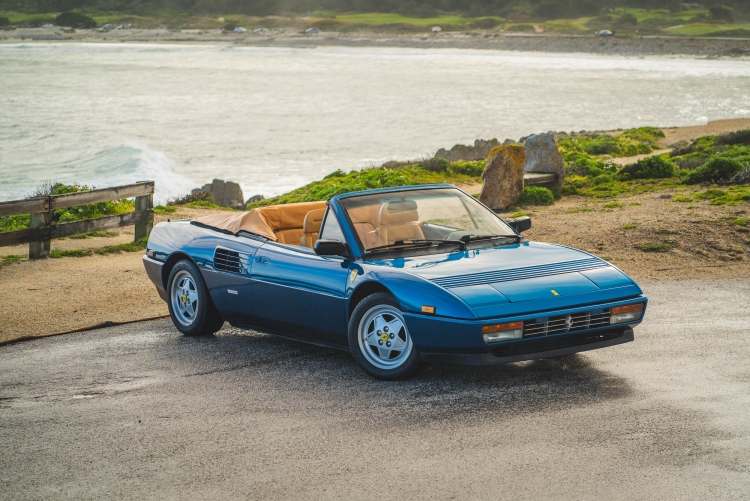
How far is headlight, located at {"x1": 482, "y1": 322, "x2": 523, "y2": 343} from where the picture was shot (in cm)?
632

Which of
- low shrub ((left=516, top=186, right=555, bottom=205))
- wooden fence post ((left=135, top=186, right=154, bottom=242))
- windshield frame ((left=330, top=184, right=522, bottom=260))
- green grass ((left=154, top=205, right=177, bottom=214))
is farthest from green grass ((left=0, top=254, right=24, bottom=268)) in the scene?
low shrub ((left=516, top=186, right=555, bottom=205))

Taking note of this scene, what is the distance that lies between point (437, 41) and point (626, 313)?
504 feet

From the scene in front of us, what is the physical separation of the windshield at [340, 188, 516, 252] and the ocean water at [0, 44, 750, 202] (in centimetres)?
2551

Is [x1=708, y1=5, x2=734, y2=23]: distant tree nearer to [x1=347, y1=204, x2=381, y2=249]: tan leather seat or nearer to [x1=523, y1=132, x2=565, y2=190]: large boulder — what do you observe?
[x1=523, y1=132, x2=565, y2=190]: large boulder

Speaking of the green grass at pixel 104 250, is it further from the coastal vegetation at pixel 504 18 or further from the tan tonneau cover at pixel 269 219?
the coastal vegetation at pixel 504 18

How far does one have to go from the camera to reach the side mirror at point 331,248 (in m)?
7.27

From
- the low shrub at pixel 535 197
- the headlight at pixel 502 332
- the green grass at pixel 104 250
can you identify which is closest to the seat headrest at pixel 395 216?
the headlight at pixel 502 332

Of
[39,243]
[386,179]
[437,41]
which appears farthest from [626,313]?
Result: [437,41]

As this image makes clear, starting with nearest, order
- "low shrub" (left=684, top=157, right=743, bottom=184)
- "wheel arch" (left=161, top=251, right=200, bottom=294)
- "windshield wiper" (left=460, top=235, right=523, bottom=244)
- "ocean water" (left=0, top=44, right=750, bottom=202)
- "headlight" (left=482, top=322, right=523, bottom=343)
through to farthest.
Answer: "headlight" (left=482, top=322, right=523, bottom=343) < "windshield wiper" (left=460, top=235, right=523, bottom=244) < "wheel arch" (left=161, top=251, right=200, bottom=294) < "low shrub" (left=684, top=157, right=743, bottom=184) < "ocean water" (left=0, top=44, right=750, bottom=202)

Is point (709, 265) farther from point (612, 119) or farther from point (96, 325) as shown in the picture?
point (612, 119)

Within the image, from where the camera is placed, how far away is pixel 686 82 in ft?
291

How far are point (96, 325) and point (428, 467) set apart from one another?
5438mm

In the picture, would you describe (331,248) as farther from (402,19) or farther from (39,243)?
(402,19)

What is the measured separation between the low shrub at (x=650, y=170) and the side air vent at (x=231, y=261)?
1286 cm
